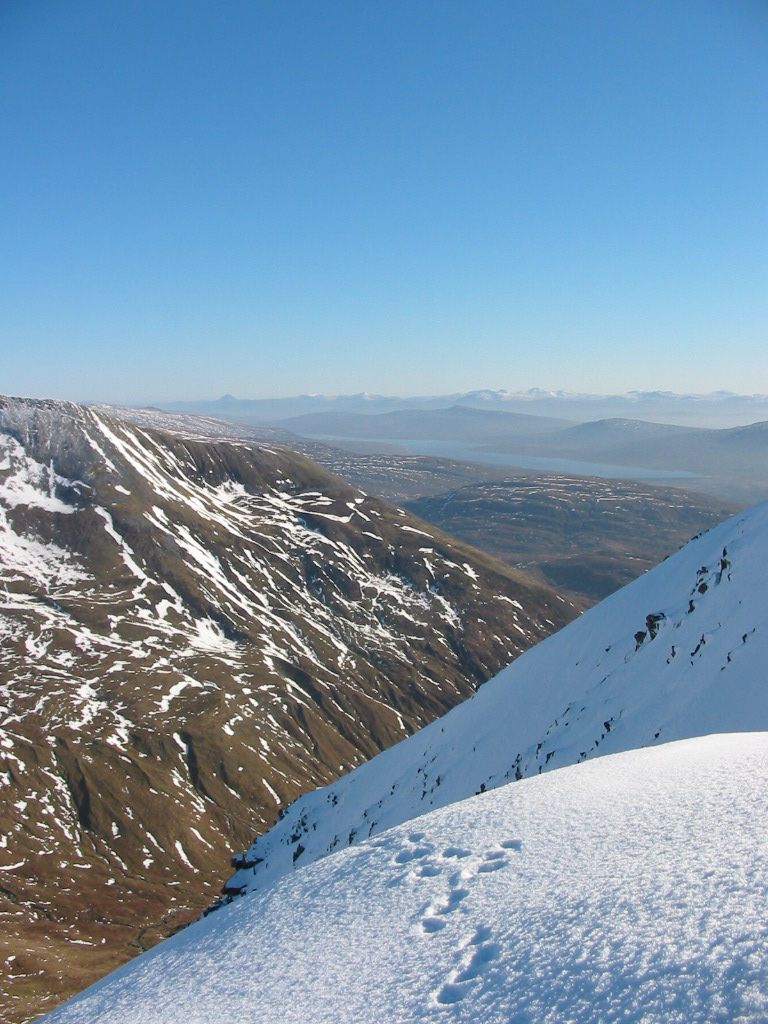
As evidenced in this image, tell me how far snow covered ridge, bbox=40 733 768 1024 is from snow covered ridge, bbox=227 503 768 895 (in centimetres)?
1552

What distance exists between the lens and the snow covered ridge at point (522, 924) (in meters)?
8.28

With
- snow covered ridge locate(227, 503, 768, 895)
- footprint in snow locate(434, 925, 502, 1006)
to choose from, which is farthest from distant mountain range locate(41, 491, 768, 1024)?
snow covered ridge locate(227, 503, 768, 895)

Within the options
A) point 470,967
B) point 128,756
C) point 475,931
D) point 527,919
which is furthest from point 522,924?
point 128,756

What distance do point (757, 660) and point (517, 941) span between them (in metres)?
27.4

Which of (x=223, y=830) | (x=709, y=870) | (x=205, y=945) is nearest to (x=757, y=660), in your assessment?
(x=709, y=870)

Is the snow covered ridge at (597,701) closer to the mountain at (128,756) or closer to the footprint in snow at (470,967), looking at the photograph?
the footprint in snow at (470,967)

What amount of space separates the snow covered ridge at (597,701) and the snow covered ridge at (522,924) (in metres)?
15.5

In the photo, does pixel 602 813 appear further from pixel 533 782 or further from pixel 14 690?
pixel 14 690

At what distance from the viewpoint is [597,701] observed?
148 ft

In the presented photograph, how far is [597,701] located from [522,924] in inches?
1472

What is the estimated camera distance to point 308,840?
61.0 m

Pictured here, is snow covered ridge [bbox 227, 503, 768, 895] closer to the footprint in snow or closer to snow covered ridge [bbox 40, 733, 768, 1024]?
snow covered ridge [bbox 40, 733, 768, 1024]

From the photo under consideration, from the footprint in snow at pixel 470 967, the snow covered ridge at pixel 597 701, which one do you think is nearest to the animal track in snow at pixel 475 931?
the footprint in snow at pixel 470 967

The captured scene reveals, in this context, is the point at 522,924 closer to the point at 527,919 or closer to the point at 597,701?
the point at 527,919
